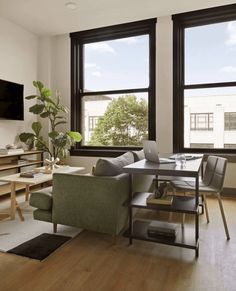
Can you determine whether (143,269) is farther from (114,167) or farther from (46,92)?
(46,92)

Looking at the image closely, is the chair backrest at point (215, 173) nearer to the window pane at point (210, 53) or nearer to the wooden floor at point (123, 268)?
the wooden floor at point (123, 268)

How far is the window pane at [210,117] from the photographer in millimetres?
4227

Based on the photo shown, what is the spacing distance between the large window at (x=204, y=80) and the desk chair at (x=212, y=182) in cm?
157

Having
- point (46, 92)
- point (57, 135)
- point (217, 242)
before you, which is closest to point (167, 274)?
point (217, 242)

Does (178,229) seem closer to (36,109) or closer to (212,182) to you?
(212,182)

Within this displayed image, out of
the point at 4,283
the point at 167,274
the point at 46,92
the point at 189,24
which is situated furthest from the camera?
the point at 46,92

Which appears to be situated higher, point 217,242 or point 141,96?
point 141,96

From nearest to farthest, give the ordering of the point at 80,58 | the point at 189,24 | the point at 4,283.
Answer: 1. the point at 4,283
2. the point at 189,24
3. the point at 80,58

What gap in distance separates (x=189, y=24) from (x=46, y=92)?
2774 millimetres

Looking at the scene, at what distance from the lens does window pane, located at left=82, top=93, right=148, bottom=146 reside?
4.77 m

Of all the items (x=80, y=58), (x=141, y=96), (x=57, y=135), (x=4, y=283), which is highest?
(x=80, y=58)

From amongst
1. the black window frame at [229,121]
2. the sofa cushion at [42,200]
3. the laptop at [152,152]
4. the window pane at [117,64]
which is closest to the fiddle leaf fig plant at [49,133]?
the window pane at [117,64]

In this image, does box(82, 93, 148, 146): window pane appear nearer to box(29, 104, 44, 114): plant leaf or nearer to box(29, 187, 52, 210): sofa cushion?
box(29, 104, 44, 114): plant leaf

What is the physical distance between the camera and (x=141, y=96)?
4.75 m
